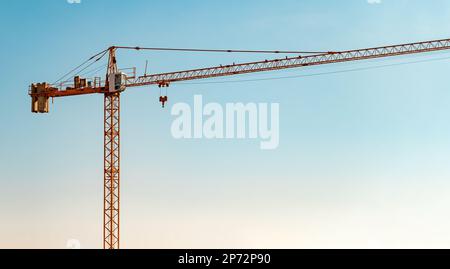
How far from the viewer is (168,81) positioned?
88.2 m
